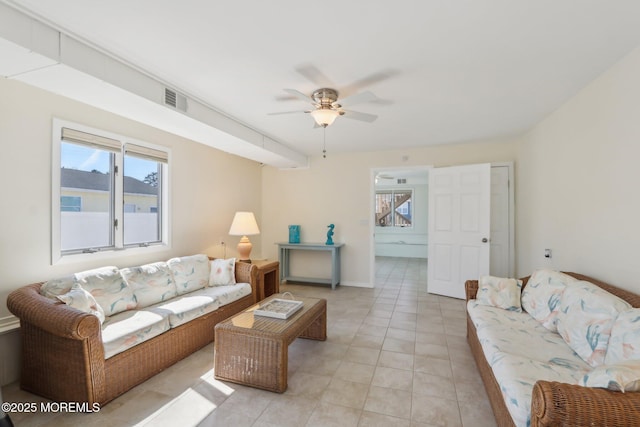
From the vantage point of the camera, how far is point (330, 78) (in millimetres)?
2391

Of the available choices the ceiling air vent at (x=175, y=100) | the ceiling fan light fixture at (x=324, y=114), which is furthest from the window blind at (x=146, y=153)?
the ceiling fan light fixture at (x=324, y=114)

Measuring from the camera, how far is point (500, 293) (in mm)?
2668

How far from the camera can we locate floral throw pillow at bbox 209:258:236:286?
11.6ft

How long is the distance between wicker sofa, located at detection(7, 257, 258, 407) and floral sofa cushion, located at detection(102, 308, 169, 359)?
2cm

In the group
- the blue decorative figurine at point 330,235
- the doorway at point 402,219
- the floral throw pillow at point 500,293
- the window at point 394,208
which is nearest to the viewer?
the floral throw pillow at point 500,293

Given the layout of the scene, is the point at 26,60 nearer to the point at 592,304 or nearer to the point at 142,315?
the point at 142,315

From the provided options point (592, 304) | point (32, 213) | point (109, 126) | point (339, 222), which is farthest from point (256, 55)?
point (339, 222)

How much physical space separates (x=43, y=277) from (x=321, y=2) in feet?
9.72

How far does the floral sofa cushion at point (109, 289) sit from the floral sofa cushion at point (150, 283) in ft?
0.25

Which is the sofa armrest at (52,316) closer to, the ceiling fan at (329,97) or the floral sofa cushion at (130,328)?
the floral sofa cushion at (130,328)

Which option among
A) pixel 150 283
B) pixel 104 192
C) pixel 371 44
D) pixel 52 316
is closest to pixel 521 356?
pixel 371 44

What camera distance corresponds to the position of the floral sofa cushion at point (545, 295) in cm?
221

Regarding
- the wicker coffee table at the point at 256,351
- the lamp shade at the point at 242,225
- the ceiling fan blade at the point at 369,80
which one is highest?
the ceiling fan blade at the point at 369,80

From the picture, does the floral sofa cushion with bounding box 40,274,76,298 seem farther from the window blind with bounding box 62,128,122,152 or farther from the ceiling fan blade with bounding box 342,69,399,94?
the ceiling fan blade with bounding box 342,69,399,94
